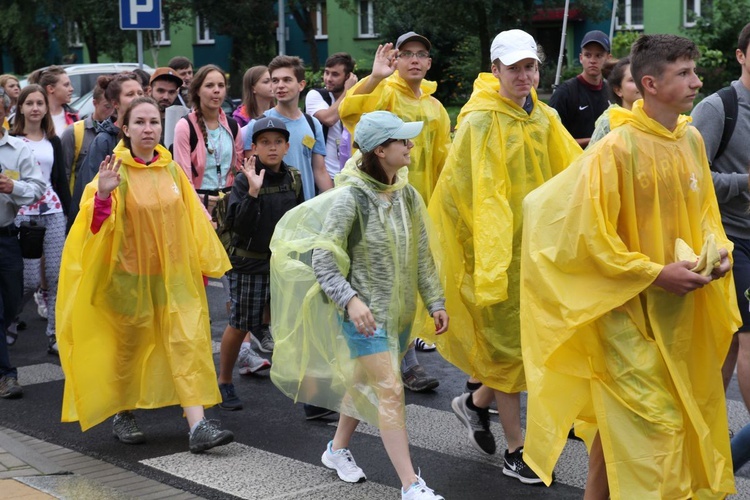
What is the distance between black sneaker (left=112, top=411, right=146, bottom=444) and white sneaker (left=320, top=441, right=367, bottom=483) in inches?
53.8

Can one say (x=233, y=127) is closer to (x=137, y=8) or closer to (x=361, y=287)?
(x=361, y=287)

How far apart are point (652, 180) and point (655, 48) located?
1.67 ft

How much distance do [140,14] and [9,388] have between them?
5653 mm

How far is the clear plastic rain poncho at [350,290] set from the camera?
5016mm

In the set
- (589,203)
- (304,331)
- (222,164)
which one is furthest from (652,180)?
(222,164)

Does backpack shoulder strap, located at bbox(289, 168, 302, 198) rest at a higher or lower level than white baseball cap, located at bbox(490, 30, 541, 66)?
lower

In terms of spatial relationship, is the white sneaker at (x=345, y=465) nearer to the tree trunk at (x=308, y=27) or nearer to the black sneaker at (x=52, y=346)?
the black sneaker at (x=52, y=346)

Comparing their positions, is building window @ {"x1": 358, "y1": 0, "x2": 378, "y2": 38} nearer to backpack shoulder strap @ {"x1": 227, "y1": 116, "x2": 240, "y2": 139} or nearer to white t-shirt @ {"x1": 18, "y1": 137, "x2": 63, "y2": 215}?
white t-shirt @ {"x1": 18, "y1": 137, "x2": 63, "y2": 215}

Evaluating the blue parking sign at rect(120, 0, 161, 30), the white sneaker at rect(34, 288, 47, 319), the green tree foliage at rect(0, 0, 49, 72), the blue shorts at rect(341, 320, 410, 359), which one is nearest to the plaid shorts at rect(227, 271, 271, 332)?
the blue shorts at rect(341, 320, 410, 359)

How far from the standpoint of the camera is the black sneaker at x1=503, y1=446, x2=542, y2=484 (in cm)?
535

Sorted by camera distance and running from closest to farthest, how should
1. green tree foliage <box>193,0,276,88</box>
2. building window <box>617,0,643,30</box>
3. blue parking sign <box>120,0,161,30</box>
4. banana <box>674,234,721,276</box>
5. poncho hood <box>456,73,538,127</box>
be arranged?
1. banana <box>674,234,721,276</box>
2. poncho hood <box>456,73,538,127</box>
3. blue parking sign <box>120,0,161,30</box>
4. building window <box>617,0,643,30</box>
5. green tree foliage <box>193,0,276,88</box>

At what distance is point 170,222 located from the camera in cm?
620

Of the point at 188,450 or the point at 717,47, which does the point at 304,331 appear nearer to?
the point at 188,450

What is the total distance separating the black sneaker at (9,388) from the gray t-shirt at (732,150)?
4501mm
